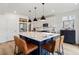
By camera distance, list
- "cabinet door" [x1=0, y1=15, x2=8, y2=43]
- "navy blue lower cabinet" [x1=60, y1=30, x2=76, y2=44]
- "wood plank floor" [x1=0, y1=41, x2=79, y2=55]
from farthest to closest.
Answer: "cabinet door" [x1=0, y1=15, x2=8, y2=43] → "navy blue lower cabinet" [x1=60, y1=30, x2=76, y2=44] → "wood plank floor" [x1=0, y1=41, x2=79, y2=55]

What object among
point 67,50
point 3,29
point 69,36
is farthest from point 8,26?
point 67,50

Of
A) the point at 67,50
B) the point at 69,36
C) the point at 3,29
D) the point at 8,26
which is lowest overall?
the point at 67,50

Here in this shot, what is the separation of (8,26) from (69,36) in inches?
162

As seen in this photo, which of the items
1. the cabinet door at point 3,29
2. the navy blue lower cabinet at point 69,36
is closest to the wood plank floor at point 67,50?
the navy blue lower cabinet at point 69,36

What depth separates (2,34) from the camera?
5770mm

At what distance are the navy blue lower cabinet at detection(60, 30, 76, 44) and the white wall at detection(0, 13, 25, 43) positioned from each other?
3.52 m

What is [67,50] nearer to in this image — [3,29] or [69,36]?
[69,36]

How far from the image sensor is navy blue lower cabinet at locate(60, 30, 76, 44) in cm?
407

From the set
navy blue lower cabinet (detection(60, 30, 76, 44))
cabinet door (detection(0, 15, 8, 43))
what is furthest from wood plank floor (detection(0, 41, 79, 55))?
cabinet door (detection(0, 15, 8, 43))

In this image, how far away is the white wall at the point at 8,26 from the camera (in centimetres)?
572

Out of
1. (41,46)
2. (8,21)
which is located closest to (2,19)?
(8,21)

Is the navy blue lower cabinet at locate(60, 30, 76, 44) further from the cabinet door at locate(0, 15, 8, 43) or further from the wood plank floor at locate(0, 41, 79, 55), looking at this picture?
the cabinet door at locate(0, 15, 8, 43)

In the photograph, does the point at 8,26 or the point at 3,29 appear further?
the point at 8,26

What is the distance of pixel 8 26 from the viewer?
612cm
